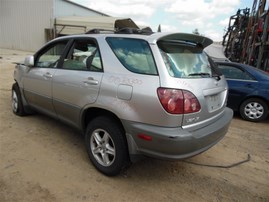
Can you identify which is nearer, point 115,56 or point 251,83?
point 115,56

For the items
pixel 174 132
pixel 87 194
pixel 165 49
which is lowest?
pixel 87 194

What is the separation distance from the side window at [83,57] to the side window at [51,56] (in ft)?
0.89

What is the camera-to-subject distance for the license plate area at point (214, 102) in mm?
2871

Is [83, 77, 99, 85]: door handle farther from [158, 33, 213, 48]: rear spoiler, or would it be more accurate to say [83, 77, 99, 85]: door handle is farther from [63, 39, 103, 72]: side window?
[158, 33, 213, 48]: rear spoiler

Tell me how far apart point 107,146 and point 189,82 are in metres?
1.24

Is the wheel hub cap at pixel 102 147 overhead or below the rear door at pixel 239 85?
below

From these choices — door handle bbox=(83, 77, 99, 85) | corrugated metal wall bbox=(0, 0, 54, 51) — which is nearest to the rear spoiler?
door handle bbox=(83, 77, 99, 85)

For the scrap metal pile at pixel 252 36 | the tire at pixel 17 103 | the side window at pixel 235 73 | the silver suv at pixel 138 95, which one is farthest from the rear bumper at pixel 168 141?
the scrap metal pile at pixel 252 36

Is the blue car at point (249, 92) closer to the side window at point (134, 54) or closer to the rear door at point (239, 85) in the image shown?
the rear door at point (239, 85)

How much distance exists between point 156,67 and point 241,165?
2074 millimetres

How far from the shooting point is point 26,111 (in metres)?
4.92

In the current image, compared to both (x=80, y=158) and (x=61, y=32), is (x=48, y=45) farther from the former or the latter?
(x=61, y=32)

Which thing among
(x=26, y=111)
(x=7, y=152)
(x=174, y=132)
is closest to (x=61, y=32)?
(x=26, y=111)

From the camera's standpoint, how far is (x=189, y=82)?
264cm
